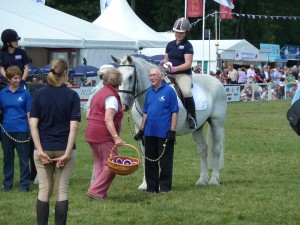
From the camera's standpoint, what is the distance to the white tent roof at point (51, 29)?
30.0 m

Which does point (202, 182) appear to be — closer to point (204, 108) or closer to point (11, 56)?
point (204, 108)

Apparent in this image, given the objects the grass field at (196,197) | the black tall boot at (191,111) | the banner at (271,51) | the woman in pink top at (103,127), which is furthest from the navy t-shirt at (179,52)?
the banner at (271,51)

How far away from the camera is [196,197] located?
10.6 metres

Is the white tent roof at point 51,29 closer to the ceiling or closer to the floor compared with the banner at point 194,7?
closer to the floor

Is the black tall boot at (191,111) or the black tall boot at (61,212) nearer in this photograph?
the black tall boot at (61,212)

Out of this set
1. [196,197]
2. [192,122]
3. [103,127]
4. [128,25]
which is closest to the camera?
[103,127]

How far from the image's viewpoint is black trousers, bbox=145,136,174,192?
11.2 metres

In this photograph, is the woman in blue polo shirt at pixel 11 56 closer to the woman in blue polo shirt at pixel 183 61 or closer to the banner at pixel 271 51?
the woman in blue polo shirt at pixel 183 61

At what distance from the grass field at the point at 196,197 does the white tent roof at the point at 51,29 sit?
43.2ft

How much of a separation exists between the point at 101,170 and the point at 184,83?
92.5 inches

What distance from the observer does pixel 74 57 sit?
109ft

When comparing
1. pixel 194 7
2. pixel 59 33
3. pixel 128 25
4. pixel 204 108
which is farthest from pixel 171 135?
pixel 194 7

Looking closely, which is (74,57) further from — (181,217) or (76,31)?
(181,217)

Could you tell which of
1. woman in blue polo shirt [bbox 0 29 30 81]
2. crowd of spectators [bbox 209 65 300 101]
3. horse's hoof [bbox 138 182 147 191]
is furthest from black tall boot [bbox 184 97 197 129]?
crowd of spectators [bbox 209 65 300 101]
